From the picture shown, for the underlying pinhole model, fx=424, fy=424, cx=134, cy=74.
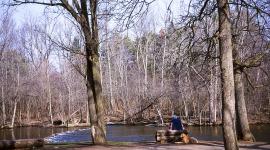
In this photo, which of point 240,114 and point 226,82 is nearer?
point 226,82

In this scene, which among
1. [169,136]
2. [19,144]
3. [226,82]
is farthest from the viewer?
[169,136]

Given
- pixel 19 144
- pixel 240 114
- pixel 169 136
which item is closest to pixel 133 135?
pixel 169 136

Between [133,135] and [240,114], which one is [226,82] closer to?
[240,114]

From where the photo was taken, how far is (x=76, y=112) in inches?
2188

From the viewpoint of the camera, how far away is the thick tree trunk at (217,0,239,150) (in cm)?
995

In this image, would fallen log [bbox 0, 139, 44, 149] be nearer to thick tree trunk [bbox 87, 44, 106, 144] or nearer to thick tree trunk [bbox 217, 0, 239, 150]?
thick tree trunk [bbox 87, 44, 106, 144]

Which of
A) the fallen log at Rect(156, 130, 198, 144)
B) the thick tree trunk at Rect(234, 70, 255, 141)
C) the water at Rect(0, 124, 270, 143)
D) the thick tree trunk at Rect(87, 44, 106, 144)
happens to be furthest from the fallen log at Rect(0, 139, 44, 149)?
the water at Rect(0, 124, 270, 143)

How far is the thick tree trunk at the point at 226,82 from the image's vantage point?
9953mm

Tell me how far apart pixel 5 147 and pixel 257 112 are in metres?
35.4

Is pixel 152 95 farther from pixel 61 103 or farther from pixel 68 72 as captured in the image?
pixel 68 72

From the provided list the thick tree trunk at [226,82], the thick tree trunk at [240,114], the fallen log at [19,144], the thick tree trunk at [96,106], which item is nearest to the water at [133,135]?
the thick tree trunk at [240,114]

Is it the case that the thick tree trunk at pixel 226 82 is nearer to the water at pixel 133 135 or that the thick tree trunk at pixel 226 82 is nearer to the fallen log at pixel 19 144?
the fallen log at pixel 19 144

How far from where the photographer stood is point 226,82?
395 inches

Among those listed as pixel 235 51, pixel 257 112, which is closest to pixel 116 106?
pixel 257 112
